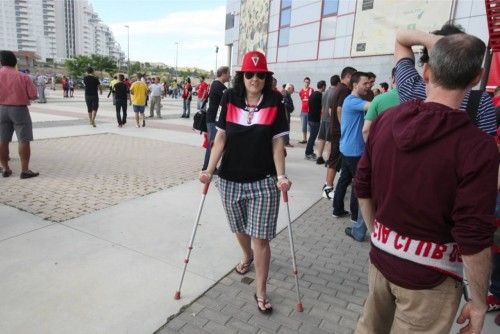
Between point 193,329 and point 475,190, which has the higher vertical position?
point 475,190

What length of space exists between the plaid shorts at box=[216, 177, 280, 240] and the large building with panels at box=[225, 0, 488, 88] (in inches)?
554

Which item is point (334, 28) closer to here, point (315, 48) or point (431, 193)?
point (315, 48)

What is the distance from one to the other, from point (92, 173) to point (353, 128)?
4.67 m

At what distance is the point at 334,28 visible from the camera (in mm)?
19969

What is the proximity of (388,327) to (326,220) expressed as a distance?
10.8ft

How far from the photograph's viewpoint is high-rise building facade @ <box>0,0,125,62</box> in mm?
135500

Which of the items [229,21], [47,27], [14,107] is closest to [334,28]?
[14,107]

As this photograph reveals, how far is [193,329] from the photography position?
2.65 meters

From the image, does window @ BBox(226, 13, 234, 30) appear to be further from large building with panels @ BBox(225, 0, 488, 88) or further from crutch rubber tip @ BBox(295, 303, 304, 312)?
crutch rubber tip @ BBox(295, 303, 304, 312)

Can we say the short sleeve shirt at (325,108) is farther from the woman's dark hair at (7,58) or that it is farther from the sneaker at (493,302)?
the woman's dark hair at (7,58)

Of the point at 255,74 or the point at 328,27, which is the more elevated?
the point at 328,27

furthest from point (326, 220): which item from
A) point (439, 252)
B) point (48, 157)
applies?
point (48, 157)

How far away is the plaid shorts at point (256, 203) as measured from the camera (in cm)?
283

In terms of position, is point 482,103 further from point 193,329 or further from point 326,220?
point 326,220
